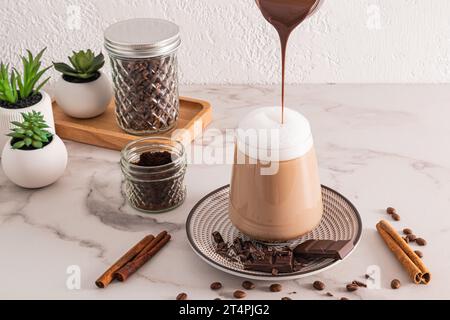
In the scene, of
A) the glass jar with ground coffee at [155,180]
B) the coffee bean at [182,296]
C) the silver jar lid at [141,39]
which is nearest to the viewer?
the coffee bean at [182,296]

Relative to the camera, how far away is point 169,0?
1886mm

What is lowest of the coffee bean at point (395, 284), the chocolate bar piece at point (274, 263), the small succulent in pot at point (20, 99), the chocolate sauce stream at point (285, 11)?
the coffee bean at point (395, 284)

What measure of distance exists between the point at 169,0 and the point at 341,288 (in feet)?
3.02

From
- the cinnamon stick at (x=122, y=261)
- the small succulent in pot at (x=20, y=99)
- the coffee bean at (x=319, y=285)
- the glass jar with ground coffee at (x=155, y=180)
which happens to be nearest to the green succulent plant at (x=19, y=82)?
the small succulent in pot at (x=20, y=99)

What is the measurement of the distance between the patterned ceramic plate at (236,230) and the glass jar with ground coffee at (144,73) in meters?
0.29

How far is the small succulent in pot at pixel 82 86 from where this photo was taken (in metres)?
1.71

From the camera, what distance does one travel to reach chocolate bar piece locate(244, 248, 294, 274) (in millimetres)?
1243

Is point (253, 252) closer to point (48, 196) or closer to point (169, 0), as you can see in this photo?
point (48, 196)

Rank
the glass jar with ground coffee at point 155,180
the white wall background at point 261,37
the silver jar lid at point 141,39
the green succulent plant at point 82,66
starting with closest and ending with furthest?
the glass jar with ground coffee at point 155,180 < the silver jar lid at point 141,39 < the green succulent plant at point 82,66 < the white wall background at point 261,37

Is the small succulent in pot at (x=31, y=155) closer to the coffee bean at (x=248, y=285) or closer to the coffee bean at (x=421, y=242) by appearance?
the coffee bean at (x=248, y=285)

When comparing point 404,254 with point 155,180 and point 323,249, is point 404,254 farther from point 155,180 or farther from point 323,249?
point 155,180

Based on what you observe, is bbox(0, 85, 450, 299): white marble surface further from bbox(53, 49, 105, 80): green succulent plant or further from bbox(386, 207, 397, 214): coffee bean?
bbox(53, 49, 105, 80): green succulent plant

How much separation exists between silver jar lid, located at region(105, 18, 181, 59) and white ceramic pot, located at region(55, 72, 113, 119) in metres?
0.13
